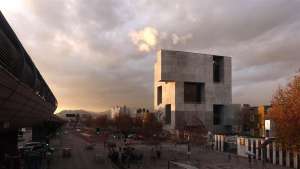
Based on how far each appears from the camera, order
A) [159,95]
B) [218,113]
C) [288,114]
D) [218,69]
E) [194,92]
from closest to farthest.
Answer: [288,114] → [194,92] → [218,69] → [218,113] → [159,95]

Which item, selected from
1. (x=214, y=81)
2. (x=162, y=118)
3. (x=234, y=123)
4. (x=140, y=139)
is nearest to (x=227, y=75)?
(x=214, y=81)

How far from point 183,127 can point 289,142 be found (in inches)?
3498

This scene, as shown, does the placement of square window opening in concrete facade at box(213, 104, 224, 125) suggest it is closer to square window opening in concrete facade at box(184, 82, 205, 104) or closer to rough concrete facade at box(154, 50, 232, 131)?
rough concrete facade at box(154, 50, 232, 131)

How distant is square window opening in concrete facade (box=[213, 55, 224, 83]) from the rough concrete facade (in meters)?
0.46

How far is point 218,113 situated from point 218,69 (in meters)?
19.8

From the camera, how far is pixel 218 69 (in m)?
161

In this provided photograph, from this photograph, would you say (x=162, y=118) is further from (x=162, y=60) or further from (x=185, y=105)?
(x=162, y=60)

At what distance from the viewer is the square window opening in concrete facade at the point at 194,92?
15525 cm

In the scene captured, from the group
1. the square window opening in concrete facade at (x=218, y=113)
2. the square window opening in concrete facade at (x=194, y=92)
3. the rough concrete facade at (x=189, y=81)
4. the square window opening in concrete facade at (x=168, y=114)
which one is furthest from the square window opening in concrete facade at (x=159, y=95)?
the square window opening in concrete facade at (x=218, y=113)

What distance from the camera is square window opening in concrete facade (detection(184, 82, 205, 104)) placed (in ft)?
509

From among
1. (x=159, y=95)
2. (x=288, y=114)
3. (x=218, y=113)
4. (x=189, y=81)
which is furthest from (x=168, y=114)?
(x=288, y=114)

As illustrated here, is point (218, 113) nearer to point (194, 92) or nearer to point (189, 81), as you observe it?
point (194, 92)

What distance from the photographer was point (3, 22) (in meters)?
23.6

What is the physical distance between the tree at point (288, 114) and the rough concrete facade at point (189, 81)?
85.9 metres
